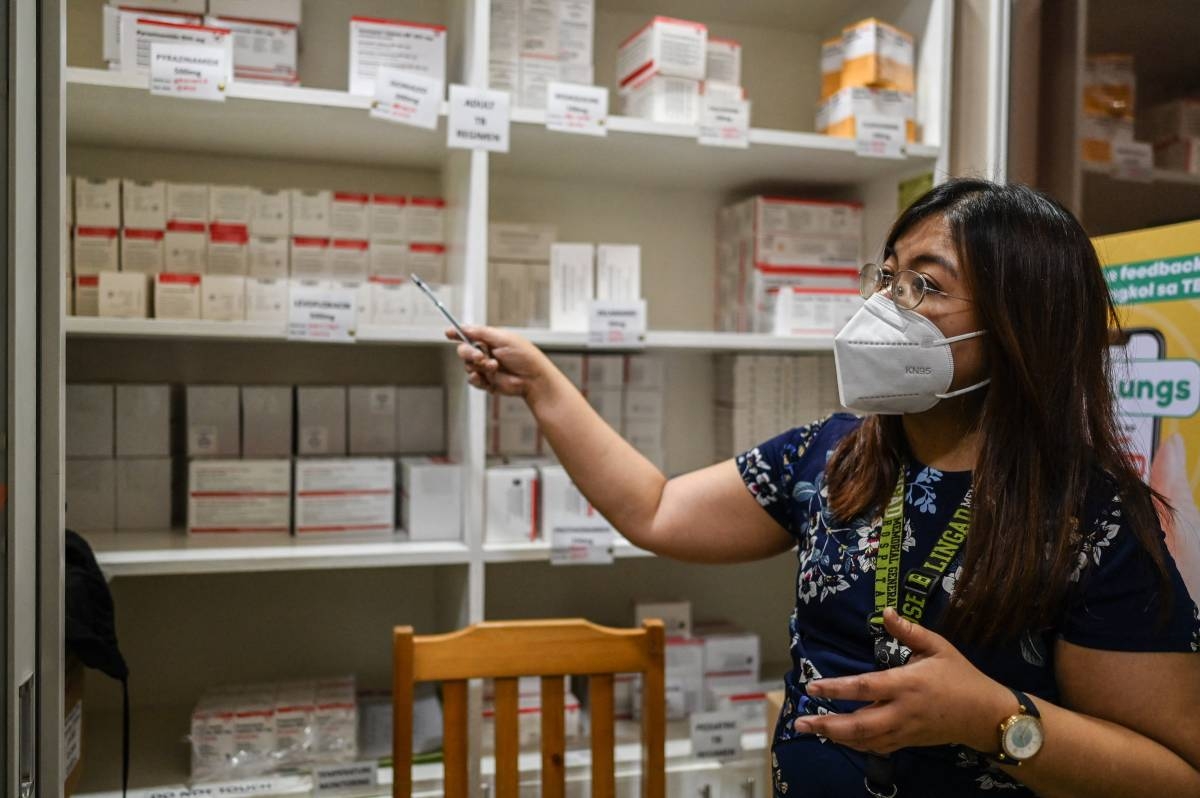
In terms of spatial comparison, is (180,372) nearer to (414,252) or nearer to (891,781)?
(414,252)

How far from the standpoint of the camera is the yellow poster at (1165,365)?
1.49 metres

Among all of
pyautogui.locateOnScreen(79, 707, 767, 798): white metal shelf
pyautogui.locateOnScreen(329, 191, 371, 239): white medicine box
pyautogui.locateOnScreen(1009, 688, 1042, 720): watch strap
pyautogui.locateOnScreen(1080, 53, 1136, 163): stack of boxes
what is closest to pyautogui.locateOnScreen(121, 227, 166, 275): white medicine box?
pyautogui.locateOnScreen(329, 191, 371, 239): white medicine box

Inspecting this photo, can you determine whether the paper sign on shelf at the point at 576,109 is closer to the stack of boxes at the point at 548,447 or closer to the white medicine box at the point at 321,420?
the stack of boxes at the point at 548,447

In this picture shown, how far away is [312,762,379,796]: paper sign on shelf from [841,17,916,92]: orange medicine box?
184 cm

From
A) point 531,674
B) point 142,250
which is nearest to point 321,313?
point 142,250

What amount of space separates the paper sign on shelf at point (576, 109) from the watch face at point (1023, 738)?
1.39 metres

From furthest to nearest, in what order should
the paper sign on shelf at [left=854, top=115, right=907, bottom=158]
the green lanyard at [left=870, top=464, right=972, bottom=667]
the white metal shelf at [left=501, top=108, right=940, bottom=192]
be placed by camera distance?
the paper sign on shelf at [left=854, top=115, right=907, bottom=158], the white metal shelf at [left=501, top=108, right=940, bottom=192], the green lanyard at [left=870, top=464, right=972, bottom=667]

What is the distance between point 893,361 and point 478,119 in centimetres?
105

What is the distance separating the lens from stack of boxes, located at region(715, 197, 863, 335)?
2201mm

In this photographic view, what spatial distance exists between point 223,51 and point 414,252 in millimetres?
554

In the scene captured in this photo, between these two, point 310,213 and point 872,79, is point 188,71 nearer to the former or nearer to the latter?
point 310,213

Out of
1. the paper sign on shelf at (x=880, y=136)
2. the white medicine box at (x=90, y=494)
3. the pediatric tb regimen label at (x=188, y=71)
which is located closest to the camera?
the pediatric tb regimen label at (x=188, y=71)

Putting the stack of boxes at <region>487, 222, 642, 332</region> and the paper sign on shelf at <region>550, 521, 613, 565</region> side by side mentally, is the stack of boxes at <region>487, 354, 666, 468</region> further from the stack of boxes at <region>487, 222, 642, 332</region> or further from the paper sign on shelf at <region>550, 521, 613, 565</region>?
the paper sign on shelf at <region>550, 521, 613, 565</region>

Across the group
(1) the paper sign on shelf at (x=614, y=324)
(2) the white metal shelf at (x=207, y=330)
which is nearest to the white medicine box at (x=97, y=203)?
(2) the white metal shelf at (x=207, y=330)
